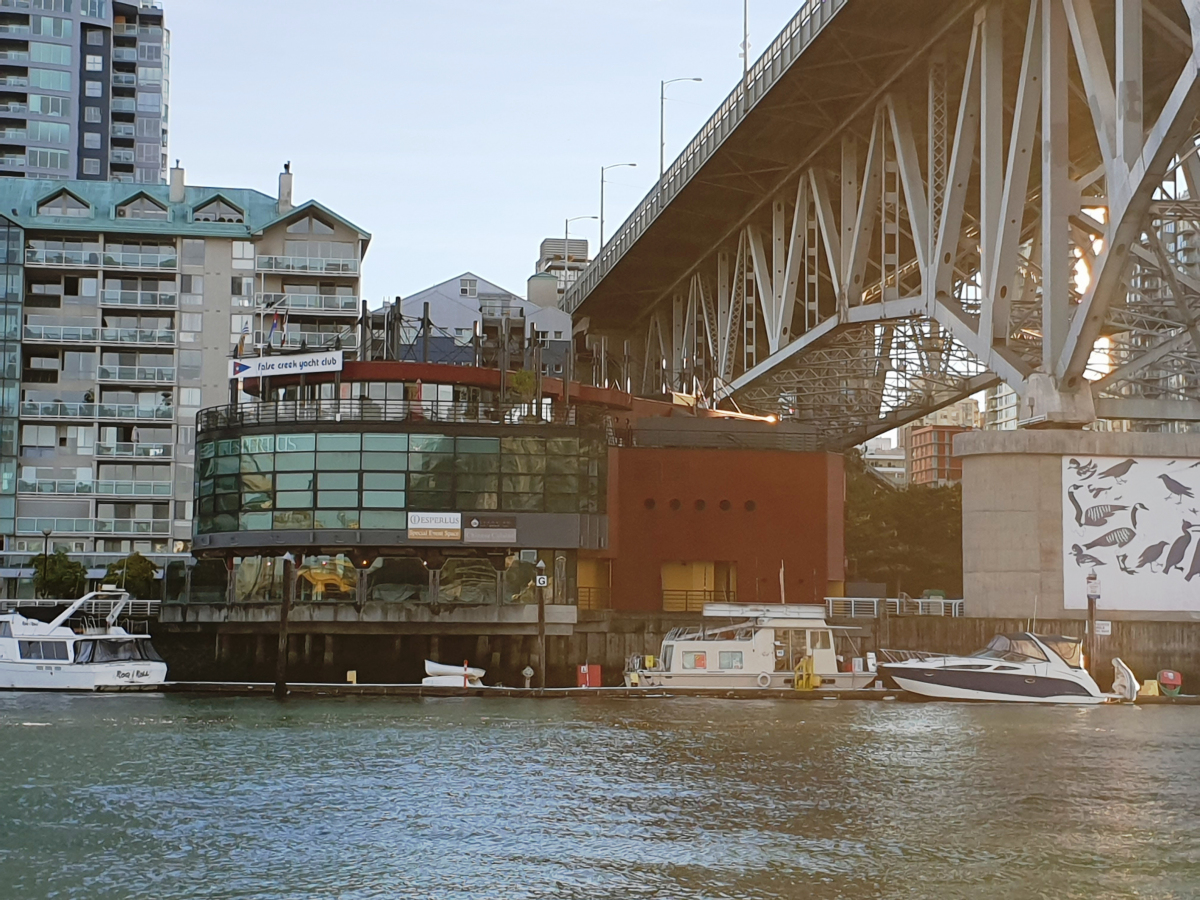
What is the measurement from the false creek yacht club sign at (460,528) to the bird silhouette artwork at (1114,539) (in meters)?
22.0

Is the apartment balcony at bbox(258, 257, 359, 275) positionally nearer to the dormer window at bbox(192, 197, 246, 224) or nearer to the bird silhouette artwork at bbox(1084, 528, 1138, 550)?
the dormer window at bbox(192, 197, 246, 224)

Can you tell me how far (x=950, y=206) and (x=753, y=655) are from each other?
61.0 feet

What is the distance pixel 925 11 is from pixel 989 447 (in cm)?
1613

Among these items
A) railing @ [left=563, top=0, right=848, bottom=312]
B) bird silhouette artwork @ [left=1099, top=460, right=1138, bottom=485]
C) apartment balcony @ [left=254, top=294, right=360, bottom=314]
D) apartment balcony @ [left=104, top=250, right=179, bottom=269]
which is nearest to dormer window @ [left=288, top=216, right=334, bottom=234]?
apartment balcony @ [left=254, top=294, right=360, bottom=314]

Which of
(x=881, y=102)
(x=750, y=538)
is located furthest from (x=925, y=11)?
(x=750, y=538)

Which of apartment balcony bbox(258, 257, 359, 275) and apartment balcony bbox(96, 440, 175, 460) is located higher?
apartment balcony bbox(258, 257, 359, 275)

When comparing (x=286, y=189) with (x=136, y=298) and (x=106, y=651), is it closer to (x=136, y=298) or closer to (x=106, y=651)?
(x=136, y=298)

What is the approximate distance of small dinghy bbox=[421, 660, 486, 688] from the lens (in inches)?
2384

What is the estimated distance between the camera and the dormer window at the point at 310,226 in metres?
112

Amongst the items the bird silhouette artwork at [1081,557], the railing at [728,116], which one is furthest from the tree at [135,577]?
the bird silhouette artwork at [1081,557]

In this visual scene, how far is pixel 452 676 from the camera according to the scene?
61.1m

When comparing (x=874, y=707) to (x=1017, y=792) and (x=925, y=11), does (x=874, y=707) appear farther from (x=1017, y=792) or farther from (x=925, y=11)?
(x=925, y=11)

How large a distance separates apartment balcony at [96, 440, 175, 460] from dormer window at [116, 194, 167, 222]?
15147 mm

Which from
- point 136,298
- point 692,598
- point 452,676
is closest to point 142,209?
point 136,298
